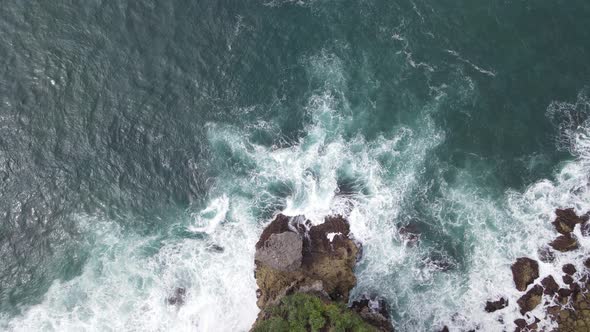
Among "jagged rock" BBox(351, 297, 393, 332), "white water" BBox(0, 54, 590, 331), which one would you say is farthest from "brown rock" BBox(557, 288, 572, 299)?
"jagged rock" BBox(351, 297, 393, 332)

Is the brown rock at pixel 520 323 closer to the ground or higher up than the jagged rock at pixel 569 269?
closer to the ground

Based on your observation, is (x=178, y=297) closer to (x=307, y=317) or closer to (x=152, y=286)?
(x=152, y=286)

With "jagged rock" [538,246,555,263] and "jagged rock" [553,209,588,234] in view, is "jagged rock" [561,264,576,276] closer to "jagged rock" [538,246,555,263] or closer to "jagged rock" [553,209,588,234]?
"jagged rock" [538,246,555,263]

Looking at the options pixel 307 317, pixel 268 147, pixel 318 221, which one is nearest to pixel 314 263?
pixel 318 221

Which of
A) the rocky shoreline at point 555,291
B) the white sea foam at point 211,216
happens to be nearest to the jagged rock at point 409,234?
the rocky shoreline at point 555,291

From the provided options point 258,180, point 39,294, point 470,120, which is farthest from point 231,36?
point 39,294

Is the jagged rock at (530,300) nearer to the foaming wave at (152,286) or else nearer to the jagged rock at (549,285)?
the jagged rock at (549,285)

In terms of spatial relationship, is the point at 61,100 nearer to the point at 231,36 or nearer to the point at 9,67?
the point at 9,67
